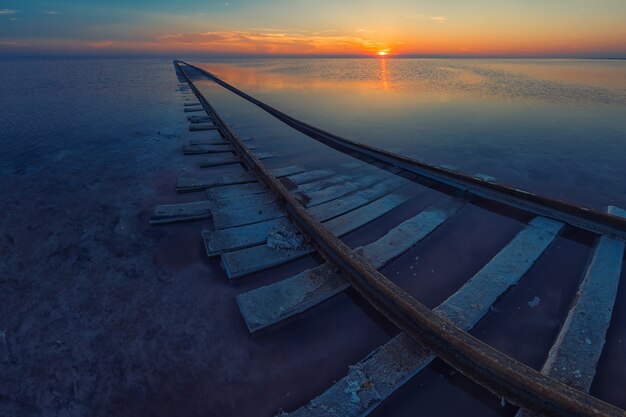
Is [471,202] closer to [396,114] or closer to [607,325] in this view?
[607,325]

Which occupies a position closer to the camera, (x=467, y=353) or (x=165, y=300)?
(x=467, y=353)

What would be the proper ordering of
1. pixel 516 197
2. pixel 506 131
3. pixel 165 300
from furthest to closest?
pixel 506 131 → pixel 516 197 → pixel 165 300

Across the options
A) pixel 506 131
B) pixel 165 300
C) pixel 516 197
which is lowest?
pixel 165 300

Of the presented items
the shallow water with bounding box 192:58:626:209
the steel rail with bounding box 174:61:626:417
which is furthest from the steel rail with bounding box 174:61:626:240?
the steel rail with bounding box 174:61:626:417

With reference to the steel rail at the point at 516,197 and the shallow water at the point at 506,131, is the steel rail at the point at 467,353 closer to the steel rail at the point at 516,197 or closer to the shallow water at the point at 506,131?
the steel rail at the point at 516,197

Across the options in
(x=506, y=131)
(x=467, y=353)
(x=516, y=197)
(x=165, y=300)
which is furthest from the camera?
(x=506, y=131)

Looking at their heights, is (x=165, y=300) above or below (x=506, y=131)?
below

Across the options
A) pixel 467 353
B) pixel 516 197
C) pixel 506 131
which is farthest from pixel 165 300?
pixel 506 131

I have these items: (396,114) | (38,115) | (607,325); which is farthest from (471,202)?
(38,115)

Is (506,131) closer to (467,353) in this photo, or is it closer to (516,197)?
(516,197)

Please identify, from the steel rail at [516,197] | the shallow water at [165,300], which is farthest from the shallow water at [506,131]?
the steel rail at [516,197]
